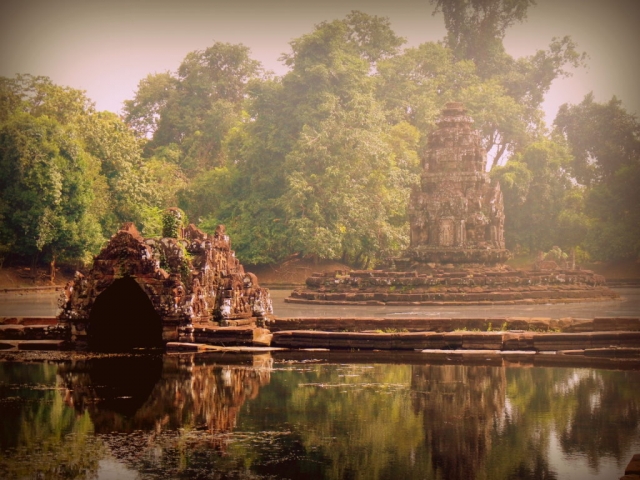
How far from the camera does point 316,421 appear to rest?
1098cm

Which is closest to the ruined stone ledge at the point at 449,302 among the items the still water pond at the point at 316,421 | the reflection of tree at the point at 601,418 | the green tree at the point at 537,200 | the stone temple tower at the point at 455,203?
the stone temple tower at the point at 455,203

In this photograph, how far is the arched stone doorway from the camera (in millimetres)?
18188

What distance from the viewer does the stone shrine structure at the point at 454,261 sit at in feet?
117

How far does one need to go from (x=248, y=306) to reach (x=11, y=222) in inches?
1165

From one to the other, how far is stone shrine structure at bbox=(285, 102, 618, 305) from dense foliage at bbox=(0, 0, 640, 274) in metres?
10.7

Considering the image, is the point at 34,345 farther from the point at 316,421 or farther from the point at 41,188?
the point at 41,188

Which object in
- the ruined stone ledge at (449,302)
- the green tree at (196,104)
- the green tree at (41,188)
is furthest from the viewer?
the green tree at (196,104)

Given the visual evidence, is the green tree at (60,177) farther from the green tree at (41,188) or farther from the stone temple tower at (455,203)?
the stone temple tower at (455,203)

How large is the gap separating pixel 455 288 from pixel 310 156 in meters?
17.9

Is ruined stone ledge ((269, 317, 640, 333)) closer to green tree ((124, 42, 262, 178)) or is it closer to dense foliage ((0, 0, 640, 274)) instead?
dense foliage ((0, 0, 640, 274))

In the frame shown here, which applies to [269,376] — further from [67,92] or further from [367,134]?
[67,92]

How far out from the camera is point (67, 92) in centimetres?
5312

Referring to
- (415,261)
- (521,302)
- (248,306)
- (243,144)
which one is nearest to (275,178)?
(243,144)

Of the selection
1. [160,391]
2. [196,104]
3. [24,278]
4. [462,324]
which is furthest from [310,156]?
[160,391]
